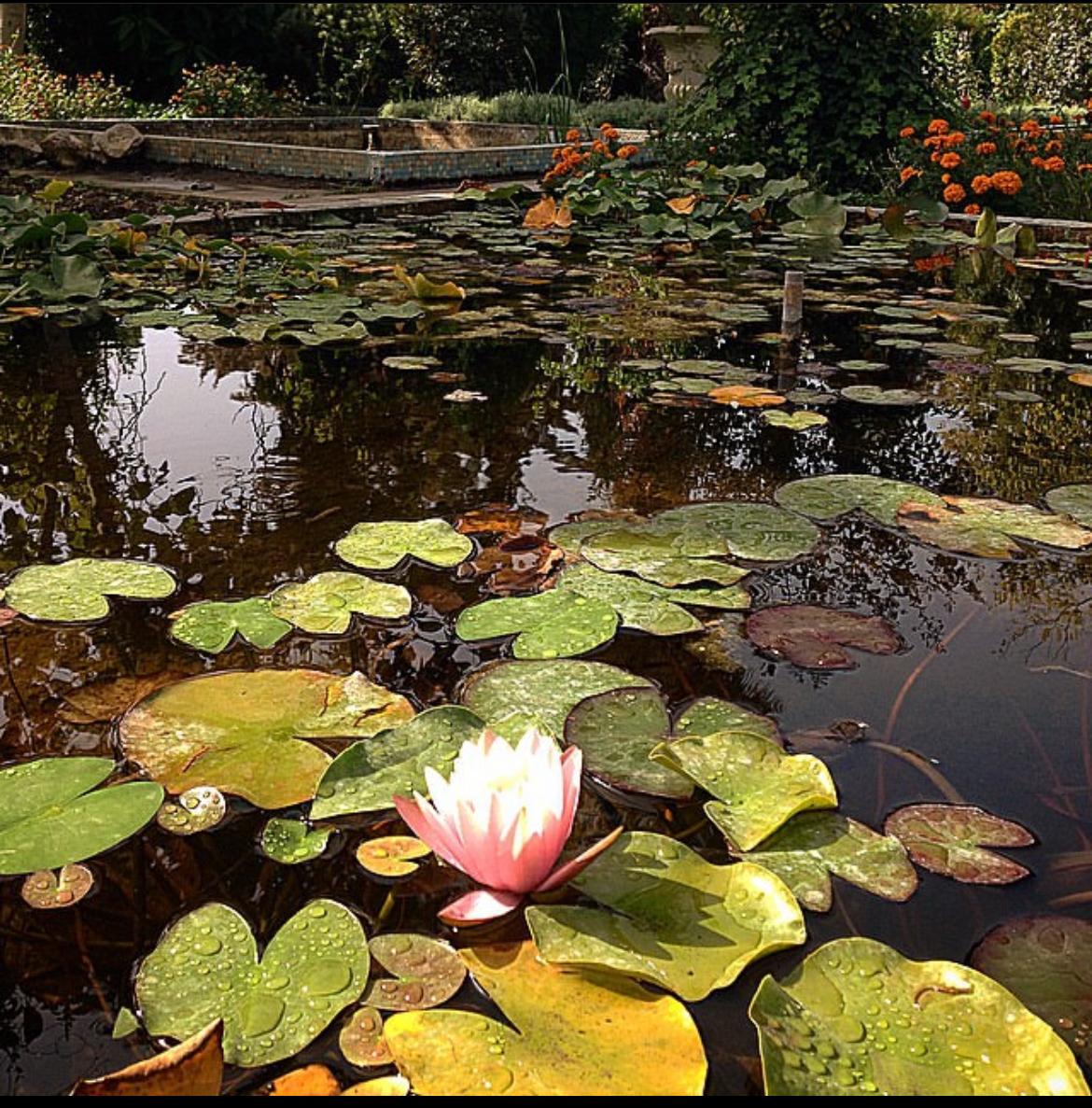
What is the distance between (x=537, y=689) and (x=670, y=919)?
39 cm

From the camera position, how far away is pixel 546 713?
1.17 metres

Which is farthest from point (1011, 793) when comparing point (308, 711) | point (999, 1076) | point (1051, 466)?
point (1051, 466)

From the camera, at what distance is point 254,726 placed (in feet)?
3.73

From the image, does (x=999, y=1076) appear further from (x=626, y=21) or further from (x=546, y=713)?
(x=626, y=21)

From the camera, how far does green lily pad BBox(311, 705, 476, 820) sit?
3.29 feet

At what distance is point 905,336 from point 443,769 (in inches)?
98.1

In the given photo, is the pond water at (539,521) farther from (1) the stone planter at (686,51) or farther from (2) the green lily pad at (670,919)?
(1) the stone planter at (686,51)

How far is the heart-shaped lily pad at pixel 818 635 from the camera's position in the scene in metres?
1.33

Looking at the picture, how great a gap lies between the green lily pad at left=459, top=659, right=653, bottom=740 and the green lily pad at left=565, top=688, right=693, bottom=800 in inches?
0.8

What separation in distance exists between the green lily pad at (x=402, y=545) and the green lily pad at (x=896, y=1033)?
2.88ft

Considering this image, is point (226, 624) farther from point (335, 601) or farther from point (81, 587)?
point (81, 587)

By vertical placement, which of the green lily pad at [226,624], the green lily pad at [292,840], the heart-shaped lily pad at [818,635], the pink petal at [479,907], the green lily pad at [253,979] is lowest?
the green lily pad at [253,979]

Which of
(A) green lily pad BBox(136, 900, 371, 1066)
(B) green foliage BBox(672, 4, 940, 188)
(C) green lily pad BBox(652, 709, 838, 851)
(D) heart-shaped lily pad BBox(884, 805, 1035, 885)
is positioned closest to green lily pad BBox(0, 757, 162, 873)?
(A) green lily pad BBox(136, 900, 371, 1066)

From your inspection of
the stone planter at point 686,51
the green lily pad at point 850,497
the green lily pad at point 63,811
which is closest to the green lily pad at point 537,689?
the green lily pad at point 63,811
